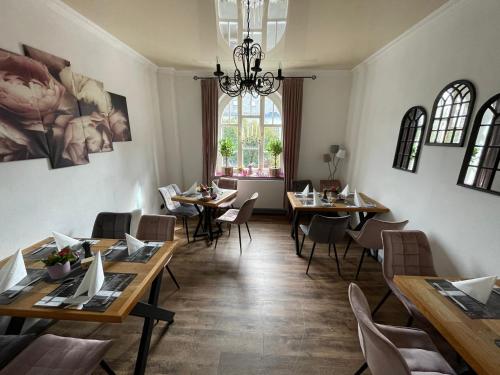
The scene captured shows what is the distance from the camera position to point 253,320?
6.29ft

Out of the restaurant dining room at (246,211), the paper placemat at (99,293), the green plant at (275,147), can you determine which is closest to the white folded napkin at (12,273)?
the restaurant dining room at (246,211)

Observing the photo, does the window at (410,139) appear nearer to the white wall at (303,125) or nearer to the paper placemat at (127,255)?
the white wall at (303,125)

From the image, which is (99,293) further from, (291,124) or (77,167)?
(291,124)

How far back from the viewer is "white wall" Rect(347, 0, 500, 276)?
1597 mm

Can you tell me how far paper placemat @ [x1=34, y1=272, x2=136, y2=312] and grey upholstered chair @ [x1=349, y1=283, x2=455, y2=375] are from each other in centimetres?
129

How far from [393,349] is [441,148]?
205 cm

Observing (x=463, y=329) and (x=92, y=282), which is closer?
(x=463, y=329)

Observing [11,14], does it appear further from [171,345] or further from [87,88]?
[171,345]

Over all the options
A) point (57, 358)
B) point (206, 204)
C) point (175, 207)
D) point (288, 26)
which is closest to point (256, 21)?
point (288, 26)

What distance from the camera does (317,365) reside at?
1.54 m

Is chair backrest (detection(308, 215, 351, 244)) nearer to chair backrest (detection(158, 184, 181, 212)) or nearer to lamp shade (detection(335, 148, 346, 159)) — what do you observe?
lamp shade (detection(335, 148, 346, 159))

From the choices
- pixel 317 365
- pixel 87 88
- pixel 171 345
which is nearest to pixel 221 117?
pixel 87 88

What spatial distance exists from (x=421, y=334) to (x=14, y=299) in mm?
2391

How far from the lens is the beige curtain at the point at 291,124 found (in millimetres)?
3984
